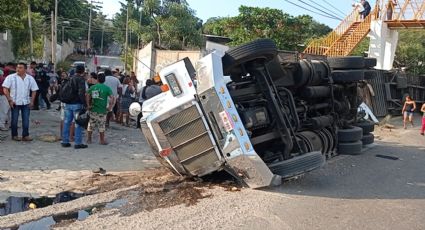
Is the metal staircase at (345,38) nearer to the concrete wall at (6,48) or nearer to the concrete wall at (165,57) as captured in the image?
the concrete wall at (165,57)

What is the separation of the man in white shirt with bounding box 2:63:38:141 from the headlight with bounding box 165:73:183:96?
182 inches

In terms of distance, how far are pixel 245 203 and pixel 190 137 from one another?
1.07 m

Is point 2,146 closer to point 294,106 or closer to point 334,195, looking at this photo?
point 294,106

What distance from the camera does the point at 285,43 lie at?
1229 inches

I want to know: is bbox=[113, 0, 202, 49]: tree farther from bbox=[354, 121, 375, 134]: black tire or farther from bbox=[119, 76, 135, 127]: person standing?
bbox=[354, 121, 375, 134]: black tire

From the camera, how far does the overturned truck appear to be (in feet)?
19.4

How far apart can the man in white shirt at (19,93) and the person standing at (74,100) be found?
0.77m

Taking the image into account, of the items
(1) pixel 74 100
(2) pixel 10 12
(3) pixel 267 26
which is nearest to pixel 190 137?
(1) pixel 74 100

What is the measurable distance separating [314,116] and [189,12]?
95.3 feet

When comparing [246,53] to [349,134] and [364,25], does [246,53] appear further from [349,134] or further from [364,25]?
[364,25]

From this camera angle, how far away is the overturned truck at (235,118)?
19.4ft

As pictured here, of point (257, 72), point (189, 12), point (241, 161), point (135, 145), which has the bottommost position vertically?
point (135, 145)

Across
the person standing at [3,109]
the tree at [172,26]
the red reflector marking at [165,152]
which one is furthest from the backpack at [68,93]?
the tree at [172,26]

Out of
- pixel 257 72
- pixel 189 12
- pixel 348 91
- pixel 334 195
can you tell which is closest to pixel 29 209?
pixel 257 72
